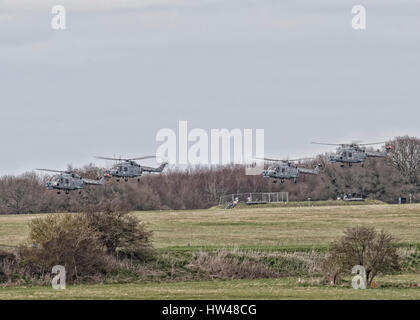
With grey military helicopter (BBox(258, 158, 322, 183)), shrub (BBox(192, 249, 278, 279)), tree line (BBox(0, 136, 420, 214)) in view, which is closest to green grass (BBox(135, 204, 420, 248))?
shrub (BBox(192, 249, 278, 279))

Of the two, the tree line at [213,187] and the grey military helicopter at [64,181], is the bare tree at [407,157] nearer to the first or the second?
the tree line at [213,187]

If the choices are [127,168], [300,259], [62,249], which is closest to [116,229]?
[62,249]

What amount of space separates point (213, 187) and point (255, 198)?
21728 mm

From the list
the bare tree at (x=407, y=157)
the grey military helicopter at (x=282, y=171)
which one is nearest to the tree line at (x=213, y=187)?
the bare tree at (x=407, y=157)

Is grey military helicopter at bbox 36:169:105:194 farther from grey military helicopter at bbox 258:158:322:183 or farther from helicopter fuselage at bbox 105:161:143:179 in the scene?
grey military helicopter at bbox 258:158:322:183

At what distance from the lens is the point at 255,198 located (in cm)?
16112

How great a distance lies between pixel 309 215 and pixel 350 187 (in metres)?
46.8

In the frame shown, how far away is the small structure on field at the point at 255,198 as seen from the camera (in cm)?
14825

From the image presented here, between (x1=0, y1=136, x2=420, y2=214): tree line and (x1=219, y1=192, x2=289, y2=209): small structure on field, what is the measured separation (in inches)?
58.2

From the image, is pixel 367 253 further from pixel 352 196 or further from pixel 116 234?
pixel 352 196

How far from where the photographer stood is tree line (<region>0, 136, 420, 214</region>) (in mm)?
150250

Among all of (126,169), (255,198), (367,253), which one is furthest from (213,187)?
(367,253)

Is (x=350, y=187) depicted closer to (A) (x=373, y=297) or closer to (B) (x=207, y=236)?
(B) (x=207, y=236)
